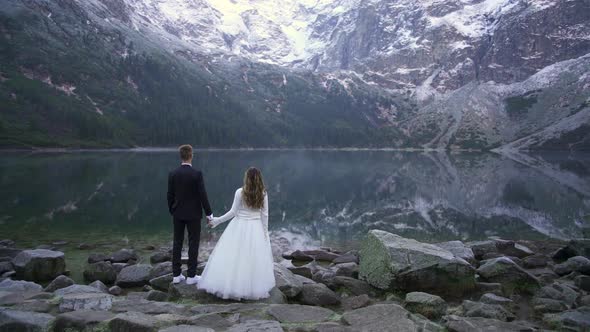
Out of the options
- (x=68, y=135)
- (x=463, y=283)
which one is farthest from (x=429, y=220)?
(x=68, y=135)

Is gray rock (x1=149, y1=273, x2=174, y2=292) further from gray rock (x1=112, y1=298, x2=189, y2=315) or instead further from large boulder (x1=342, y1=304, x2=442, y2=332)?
large boulder (x1=342, y1=304, x2=442, y2=332)

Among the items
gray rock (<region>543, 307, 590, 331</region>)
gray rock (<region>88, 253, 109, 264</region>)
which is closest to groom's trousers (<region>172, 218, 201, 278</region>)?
gray rock (<region>88, 253, 109, 264</region>)

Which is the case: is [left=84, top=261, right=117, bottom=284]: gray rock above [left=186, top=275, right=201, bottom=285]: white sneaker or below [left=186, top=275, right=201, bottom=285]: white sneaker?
below

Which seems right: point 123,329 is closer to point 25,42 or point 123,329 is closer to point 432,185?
point 432,185

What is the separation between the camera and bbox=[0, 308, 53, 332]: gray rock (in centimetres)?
857

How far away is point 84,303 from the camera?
1033cm

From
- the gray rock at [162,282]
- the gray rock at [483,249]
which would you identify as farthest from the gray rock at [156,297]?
the gray rock at [483,249]

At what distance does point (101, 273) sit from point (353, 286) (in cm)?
1088

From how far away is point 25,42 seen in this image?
198 meters

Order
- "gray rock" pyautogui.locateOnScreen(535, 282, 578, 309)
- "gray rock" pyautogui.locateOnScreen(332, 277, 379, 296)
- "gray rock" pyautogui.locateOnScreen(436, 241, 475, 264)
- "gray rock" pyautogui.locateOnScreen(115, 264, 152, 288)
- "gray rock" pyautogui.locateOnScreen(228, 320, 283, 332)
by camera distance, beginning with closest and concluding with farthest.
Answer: "gray rock" pyautogui.locateOnScreen(228, 320, 283, 332), "gray rock" pyautogui.locateOnScreen(535, 282, 578, 309), "gray rock" pyautogui.locateOnScreen(332, 277, 379, 296), "gray rock" pyautogui.locateOnScreen(115, 264, 152, 288), "gray rock" pyautogui.locateOnScreen(436, 241, 475, 264)

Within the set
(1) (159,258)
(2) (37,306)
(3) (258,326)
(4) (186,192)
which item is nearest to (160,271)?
(1) (159,258)

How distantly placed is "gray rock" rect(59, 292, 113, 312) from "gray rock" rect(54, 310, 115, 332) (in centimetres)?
91

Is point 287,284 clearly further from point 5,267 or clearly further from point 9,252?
point 9,252

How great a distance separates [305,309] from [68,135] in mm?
179602
